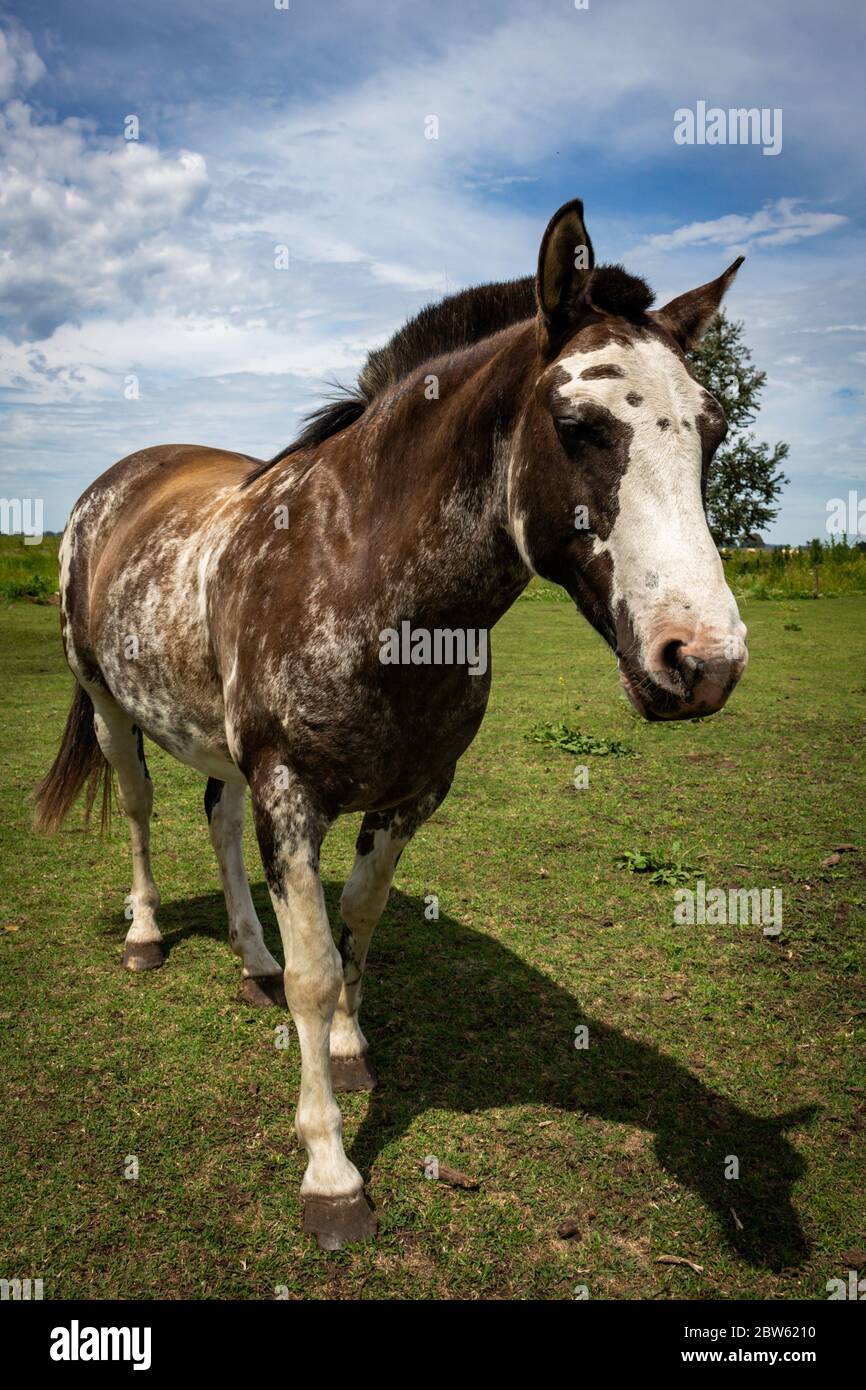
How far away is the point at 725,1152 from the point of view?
3369 mm

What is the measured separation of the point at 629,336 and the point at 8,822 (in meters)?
6.12

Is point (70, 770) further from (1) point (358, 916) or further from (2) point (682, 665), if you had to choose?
(2) point (682, 665)

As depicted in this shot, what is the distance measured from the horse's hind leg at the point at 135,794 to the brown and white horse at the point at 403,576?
705mm

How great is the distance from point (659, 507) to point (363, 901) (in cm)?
212

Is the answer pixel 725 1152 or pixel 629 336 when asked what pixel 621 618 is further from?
pixel 725 1152

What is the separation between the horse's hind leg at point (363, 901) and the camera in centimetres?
361

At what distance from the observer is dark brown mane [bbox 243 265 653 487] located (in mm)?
3062

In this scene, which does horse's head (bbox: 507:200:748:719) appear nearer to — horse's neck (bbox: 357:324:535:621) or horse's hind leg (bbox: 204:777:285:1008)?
horse's neck (bbox: 357:324:535:621)

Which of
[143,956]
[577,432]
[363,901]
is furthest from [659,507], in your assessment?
[143,956]

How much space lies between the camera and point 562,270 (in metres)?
2.49

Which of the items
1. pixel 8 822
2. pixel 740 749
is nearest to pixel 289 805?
pixel 8 822

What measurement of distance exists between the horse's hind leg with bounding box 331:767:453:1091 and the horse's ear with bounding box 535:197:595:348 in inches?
68.7

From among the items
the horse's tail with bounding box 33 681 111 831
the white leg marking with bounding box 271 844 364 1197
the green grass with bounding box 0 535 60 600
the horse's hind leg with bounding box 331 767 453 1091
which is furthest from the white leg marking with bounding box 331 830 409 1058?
the green grass with bounding box 0 535 60 600

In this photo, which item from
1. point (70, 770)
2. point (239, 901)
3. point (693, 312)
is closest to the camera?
point (693, 312)
